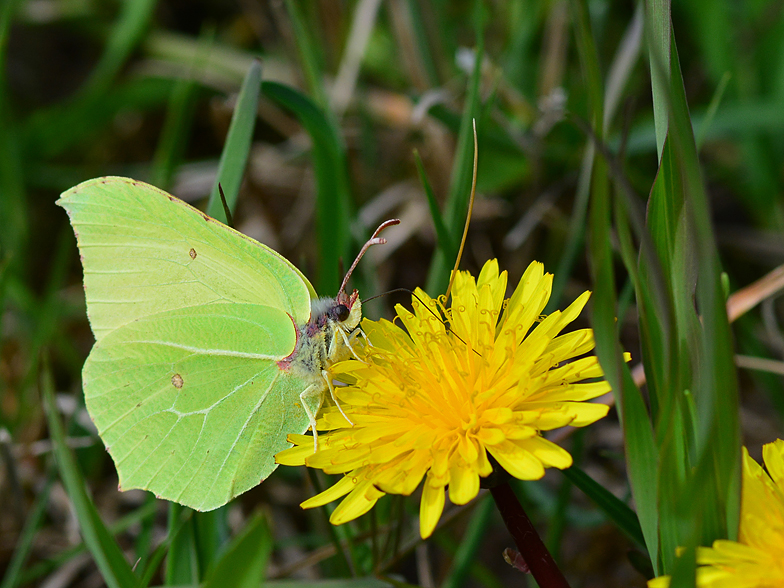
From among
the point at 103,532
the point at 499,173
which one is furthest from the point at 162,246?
the point at 499,173

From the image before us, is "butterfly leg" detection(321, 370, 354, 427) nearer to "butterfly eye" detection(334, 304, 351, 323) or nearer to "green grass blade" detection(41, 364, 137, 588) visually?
"butterfly eye" detection(334, 304, 351, 323)

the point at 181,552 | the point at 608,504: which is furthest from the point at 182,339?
the point at 608,504

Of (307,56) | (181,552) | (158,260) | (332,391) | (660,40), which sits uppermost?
(660,40)

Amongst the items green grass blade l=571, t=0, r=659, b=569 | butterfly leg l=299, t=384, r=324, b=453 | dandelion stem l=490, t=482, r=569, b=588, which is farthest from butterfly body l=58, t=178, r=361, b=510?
green grass blade l=571, t=0, r=659, b=569

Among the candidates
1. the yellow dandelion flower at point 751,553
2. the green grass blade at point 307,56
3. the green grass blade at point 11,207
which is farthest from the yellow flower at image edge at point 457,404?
the green grass blade at point 11,207

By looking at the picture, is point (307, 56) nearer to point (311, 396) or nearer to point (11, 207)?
point (311, 396)

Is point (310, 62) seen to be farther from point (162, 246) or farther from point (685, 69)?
point (685, 69)

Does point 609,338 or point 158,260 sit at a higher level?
point 609,338
